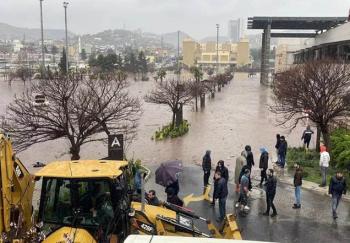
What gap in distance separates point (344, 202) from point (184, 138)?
10703 mm

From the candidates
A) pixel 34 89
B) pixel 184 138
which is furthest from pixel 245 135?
pixel 34 89

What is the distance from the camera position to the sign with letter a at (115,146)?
1080 centimetres

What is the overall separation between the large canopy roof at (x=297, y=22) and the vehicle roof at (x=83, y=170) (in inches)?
2214

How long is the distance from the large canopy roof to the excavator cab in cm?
5682

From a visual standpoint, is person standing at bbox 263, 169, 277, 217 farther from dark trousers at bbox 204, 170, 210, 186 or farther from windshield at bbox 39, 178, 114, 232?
windshield at bbox 39, 178, 114, 232

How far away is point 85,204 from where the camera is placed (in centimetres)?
599

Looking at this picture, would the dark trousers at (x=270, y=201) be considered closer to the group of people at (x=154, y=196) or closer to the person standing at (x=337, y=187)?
the person standing at (x=337, y=187)

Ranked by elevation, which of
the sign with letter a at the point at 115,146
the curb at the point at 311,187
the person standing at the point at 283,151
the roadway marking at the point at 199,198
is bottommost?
the roadway marking at the point at 199,198

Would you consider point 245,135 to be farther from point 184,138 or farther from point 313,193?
point 313,193

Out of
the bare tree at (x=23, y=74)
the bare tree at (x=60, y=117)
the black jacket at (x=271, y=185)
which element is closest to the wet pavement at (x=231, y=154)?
the black jacket at (x=271, y=185)

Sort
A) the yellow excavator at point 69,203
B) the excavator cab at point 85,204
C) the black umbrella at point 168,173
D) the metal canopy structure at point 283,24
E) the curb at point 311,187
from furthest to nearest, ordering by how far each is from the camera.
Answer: the metal canopy structure at point 283,24 → the curb at point 311,187 → the black umbrella at point 168,173 → the excavator cab at point 85,204 → the yellow excavator at point 69,203

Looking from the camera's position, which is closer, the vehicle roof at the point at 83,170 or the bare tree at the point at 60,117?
the vehicle roof at the point at 83,170

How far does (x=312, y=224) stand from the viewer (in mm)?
9328

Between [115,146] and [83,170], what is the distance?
482 cm
